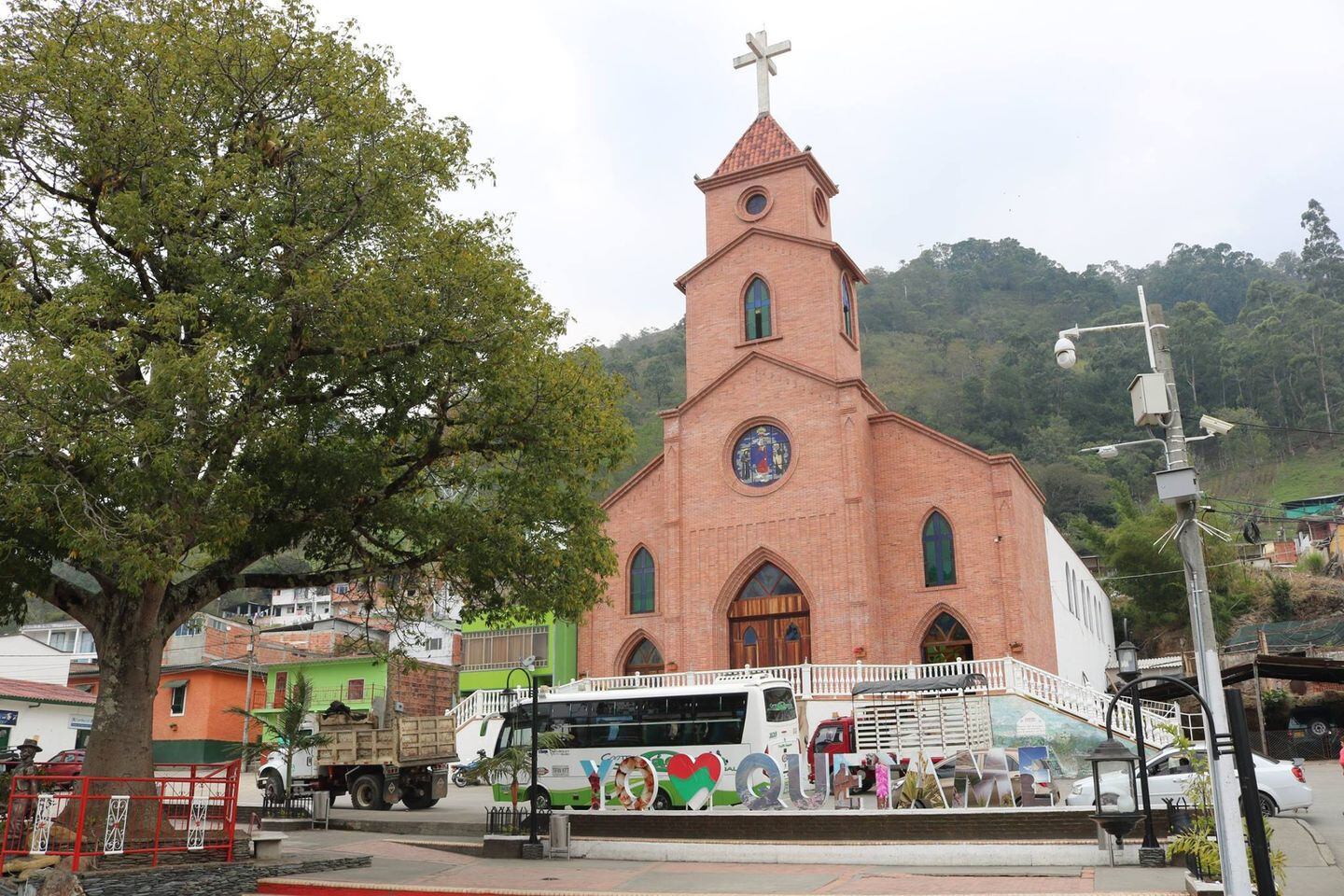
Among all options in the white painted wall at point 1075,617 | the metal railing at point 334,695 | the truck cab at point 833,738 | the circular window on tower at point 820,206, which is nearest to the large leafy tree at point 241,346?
the truck cab at point 833,738

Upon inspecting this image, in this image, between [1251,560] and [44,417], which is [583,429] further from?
[1251,560]

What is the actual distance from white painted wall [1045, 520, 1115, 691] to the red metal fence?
2371 cm

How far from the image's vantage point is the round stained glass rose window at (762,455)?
3011cm

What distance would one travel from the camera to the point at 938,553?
28.3m

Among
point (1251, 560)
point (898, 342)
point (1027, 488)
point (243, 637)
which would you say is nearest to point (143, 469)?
point (1027, 488)

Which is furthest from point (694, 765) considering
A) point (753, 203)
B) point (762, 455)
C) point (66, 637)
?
point (66, 637)

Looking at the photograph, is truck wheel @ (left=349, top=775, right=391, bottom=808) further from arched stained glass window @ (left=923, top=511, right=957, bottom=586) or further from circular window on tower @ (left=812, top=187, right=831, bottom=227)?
circular window on tower @ (left=812, top=187, right=831, bottom=227)

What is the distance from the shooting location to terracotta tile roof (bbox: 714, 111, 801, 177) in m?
33.9

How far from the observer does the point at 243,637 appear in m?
48.4

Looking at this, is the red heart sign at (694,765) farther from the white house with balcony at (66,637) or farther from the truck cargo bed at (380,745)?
the white house with balcony at (66,637)

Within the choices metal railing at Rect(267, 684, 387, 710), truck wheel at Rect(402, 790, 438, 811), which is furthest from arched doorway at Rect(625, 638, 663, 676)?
metal railing at Rect(267, 684, 387, 710)

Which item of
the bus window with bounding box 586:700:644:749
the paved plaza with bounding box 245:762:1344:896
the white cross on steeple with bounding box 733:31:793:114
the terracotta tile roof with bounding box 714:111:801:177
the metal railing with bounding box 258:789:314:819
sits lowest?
the paved plaza with bounding box 245:762:1344:896

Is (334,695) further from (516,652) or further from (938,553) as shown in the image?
(938,553)

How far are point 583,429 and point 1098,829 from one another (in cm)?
857
